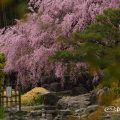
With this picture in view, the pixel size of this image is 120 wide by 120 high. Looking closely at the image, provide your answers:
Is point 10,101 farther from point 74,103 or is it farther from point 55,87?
point 55,87

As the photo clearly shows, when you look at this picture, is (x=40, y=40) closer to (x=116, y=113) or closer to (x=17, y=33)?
(x=17, y=33)

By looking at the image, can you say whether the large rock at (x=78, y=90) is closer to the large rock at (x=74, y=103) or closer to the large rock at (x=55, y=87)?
the large rock at (x=55, y=87)

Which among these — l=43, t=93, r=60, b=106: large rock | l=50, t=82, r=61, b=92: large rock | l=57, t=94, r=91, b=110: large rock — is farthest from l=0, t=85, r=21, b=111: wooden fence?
l=50, t=82, r=61, b=92: large rock

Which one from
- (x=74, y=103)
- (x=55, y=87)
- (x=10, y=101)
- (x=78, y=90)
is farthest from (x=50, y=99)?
(x=55, y=87)

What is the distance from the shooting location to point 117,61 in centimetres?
155

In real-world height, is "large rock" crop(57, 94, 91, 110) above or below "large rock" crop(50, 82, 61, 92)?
below

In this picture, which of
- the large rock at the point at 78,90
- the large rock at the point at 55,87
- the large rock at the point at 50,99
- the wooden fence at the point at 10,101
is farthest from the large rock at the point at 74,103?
the large rock at the point at 55,87

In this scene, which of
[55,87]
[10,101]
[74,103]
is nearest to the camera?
[10,101]

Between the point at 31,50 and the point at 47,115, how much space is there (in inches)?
289

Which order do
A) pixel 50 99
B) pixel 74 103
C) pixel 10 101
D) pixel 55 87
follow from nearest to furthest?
pixel 10 101
pixel 74 103
pixel 50 99
pixel 55 87

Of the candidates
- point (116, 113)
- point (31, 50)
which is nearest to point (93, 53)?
point (116, 113)

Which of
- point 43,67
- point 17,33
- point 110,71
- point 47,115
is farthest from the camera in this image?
point 17,33

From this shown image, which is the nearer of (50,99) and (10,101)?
(10,101)

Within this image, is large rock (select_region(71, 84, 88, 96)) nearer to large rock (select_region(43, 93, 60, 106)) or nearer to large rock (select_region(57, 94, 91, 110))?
large rock (select_region(43, 93, 60, 106))
